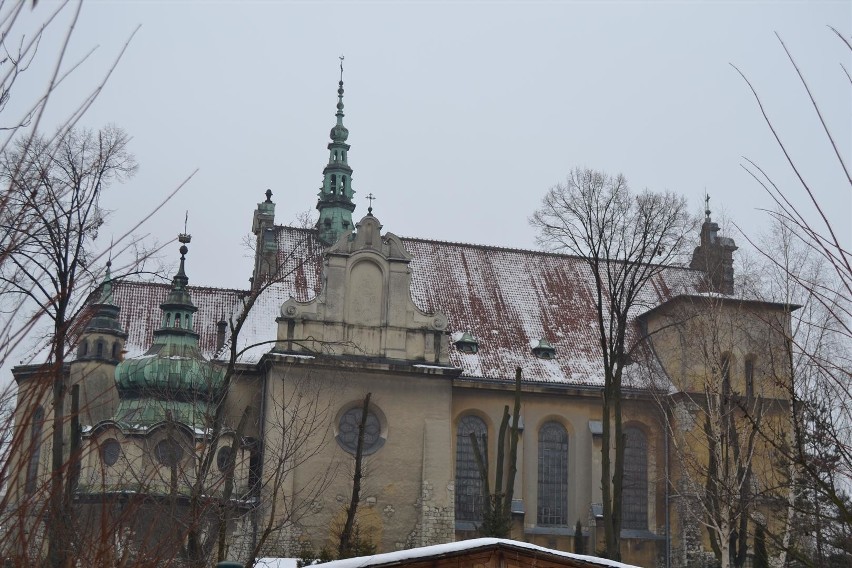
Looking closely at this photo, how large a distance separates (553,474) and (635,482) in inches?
106

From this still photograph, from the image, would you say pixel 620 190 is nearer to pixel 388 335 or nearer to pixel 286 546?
pixel 388 335

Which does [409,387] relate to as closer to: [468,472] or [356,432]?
[356,432]

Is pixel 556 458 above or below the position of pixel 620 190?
below

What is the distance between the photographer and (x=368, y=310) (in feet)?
129

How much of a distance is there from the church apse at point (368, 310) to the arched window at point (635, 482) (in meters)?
7.25

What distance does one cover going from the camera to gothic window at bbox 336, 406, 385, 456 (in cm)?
3819

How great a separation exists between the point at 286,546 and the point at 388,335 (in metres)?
7.38

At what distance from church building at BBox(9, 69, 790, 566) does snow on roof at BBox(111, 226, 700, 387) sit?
8 cm

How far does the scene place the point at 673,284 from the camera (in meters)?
46.1

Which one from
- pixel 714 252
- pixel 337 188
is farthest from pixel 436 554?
pixel 337 188

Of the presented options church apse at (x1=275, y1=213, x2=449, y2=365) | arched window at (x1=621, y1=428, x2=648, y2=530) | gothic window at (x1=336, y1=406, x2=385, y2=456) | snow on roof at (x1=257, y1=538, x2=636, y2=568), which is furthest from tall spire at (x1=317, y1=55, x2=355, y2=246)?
snow on roof at (x1=257, y1=538, x2=636, y2=568)

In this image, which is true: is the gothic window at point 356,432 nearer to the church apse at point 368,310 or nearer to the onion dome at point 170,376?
the church apse at point 368,310

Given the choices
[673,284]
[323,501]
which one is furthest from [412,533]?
[673,284]

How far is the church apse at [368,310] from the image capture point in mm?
38594
